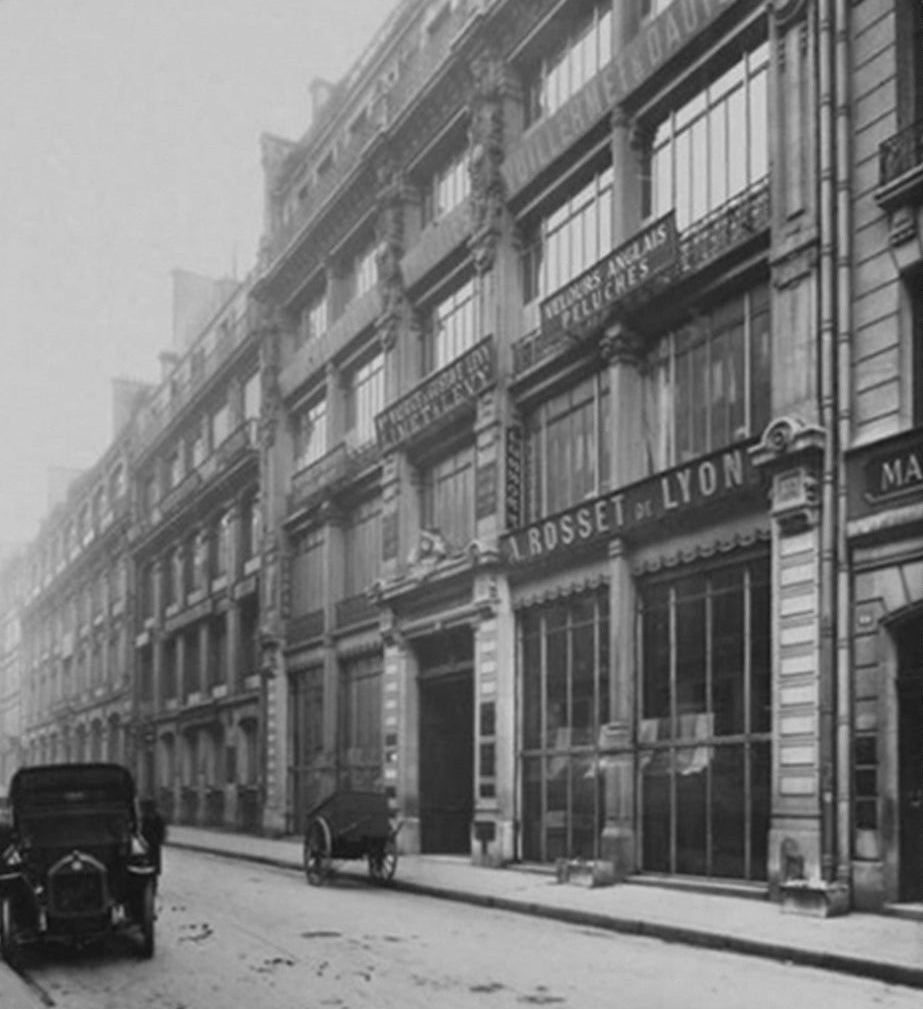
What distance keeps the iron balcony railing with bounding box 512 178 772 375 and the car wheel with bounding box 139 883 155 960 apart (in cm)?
1082

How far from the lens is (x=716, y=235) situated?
18453mm

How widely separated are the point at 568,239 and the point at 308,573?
13.9 meters

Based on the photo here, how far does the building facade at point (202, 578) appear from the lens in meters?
38.1

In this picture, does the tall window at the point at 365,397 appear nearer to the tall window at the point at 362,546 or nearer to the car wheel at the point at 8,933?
the tall window at the point at 362,546

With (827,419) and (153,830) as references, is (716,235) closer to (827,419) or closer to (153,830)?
(827,419)

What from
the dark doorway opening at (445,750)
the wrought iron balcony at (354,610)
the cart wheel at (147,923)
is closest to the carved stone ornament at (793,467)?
the cart wheel at (147,923)

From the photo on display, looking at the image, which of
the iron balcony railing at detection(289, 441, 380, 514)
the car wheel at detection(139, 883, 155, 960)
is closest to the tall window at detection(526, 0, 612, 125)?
the iron balcony railing at detection(289, 441, 380, 514)

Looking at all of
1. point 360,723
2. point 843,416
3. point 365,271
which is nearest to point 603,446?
point 843,416

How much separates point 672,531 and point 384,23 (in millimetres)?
17517

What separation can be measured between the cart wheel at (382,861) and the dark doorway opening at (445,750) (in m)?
5.29

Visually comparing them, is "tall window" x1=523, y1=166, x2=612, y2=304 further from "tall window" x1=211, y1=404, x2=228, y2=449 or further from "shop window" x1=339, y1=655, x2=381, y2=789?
"tall window" x1=211, y1=404, x2=228, y2=449

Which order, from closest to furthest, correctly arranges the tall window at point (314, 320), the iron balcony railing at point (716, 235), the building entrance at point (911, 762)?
the building entrance at point (911, 762) → the iron balcony railing at point (716, 235) → the tall window at point (314, 320)

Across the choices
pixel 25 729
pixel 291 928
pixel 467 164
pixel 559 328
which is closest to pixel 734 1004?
pixel 291 928

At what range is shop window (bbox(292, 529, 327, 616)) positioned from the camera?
32938 millimetres
